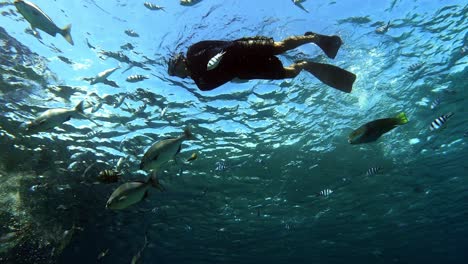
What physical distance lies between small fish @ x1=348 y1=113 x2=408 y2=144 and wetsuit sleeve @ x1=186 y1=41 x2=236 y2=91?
2611 mm

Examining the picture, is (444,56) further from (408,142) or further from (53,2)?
(53,2)

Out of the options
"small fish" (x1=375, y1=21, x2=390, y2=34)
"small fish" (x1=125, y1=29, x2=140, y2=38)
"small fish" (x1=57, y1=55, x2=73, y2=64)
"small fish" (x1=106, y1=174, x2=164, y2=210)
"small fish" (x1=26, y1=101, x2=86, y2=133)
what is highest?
"small fish" (x1=375, y1=21, x2=390, y2=34)

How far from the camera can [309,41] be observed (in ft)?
20.1

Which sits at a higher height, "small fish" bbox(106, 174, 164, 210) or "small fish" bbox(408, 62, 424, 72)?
"small fish" bbox(408, 62, 424, 72)

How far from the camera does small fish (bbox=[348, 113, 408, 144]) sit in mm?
4199

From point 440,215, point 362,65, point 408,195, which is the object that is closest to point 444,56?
point 362,65

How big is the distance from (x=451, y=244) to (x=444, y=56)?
188 ft

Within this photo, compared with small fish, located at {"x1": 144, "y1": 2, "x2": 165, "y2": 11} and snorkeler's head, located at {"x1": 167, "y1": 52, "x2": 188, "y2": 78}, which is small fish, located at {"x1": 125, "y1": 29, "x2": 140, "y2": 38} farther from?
snorkeler's head, located at {"x1": 167, "y1": 52, "x2": 188, "y2": 78}

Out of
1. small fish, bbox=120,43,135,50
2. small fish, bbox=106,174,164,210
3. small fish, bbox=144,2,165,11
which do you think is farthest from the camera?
small fish, bbox=120,43,135,50

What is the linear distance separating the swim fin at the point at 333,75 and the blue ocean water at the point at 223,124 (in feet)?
16.0

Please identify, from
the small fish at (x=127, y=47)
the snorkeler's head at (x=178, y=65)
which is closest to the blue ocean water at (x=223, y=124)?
the small fish at (x=127, y=47)

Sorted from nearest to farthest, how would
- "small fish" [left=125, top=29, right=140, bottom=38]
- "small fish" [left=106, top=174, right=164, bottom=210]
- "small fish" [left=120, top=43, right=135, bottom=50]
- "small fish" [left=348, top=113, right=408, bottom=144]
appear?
1. "small fish" [left=348, top=113, right=408, bottom=144]
2. "small fish" [left=106, top=174, right=164, bottom=210]
3. "small fish" [left=125, top=29, right=140, bottom=38]
4. "small fish" [left=120, top=43, right=135, bottom=50]

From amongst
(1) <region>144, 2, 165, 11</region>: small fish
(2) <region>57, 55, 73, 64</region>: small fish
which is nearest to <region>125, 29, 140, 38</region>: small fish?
(1) <region>144, 2, 165, 11</region>: small fish

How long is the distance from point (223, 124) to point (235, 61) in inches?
398
